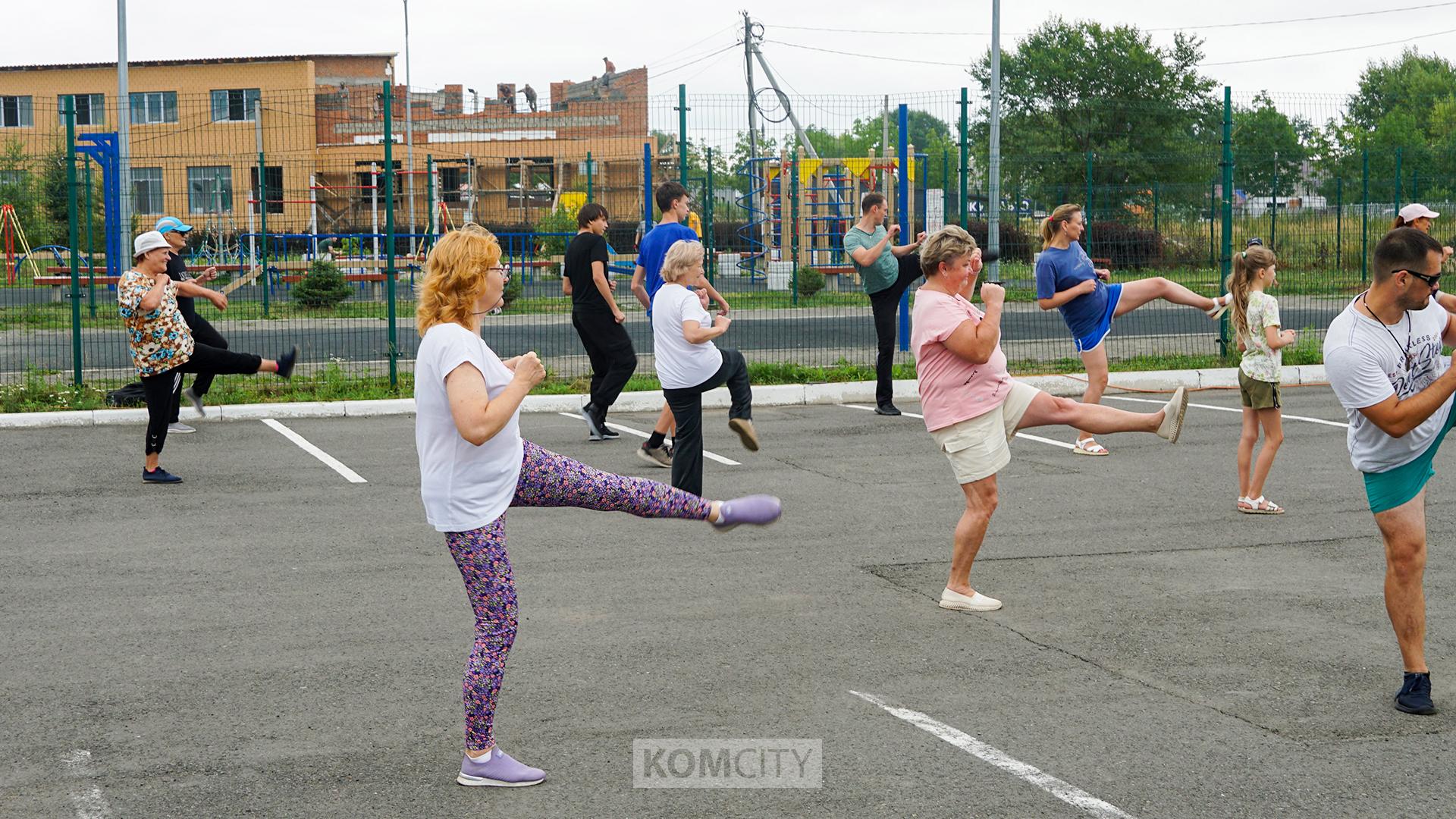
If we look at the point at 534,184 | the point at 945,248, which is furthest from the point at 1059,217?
the point at 534,184

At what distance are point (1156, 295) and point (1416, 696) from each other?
5730 millimetres

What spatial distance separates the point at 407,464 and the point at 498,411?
6748 millimetres

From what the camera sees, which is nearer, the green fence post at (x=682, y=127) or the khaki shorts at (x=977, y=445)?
the khaki shorts at (x=977, y=445)

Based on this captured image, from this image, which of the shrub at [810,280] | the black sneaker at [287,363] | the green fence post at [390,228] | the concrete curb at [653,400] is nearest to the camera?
the black sneaker at [287,363]

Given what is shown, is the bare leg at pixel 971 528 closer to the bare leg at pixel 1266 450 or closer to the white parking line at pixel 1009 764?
the white parking line at pixel 1009 764

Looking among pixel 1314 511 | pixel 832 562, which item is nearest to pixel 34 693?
pixel 832 562

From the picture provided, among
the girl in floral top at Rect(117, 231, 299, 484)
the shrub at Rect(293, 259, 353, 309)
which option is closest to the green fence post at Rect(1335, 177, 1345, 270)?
the shrub at Rect(293, 259, 353, 309)

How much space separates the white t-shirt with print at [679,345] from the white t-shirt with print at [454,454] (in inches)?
155

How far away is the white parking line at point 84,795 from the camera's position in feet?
14.4

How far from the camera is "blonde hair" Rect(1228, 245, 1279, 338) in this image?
914 centimetres

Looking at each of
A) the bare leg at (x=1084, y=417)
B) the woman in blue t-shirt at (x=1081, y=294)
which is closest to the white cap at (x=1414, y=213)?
the woman in blue t-shirt at (x=1081, y=294)

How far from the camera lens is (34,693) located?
554cm

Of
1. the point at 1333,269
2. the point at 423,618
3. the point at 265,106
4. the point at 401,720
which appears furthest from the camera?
the point at 1333,269

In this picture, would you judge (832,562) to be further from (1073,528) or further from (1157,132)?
(1157,132)
